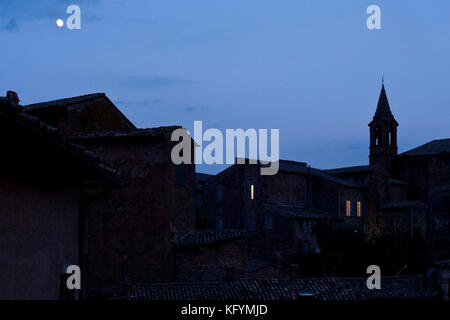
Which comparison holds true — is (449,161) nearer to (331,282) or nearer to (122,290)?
(331,282)

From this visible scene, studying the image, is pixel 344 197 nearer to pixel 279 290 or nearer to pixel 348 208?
pixel 348 208

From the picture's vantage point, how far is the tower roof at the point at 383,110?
241ft

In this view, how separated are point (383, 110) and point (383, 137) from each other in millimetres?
4236

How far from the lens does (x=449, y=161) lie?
2621 inches

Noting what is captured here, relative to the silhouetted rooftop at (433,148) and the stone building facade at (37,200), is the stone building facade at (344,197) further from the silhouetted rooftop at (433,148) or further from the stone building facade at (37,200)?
the stone building facade at (37,200)

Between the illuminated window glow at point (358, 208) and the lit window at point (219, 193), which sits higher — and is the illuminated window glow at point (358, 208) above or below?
below

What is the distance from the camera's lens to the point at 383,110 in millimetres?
74562

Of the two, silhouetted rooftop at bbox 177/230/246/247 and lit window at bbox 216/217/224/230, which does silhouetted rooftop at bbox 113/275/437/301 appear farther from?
lit window at bbox 216/217/224/230

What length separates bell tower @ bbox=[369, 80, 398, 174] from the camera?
235ft

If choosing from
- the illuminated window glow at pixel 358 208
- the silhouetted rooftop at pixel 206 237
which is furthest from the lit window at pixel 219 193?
the silhouetted rooftop at pixel 206 237

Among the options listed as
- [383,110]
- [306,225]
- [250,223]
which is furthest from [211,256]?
[383,110]

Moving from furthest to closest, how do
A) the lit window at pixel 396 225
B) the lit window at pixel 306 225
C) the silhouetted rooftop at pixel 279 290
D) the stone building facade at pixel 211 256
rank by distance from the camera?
1. the lit window at pixel 396 225
2. the lit window at pixel 306 225
3. the stone building facade at pixel 211 256
4. the silhouetted rooftop at pixel 279 290

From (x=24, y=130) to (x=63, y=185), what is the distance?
259cm

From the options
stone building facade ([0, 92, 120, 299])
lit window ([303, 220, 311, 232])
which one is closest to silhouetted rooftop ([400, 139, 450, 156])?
lit window ([303, 220, 311, 232])
